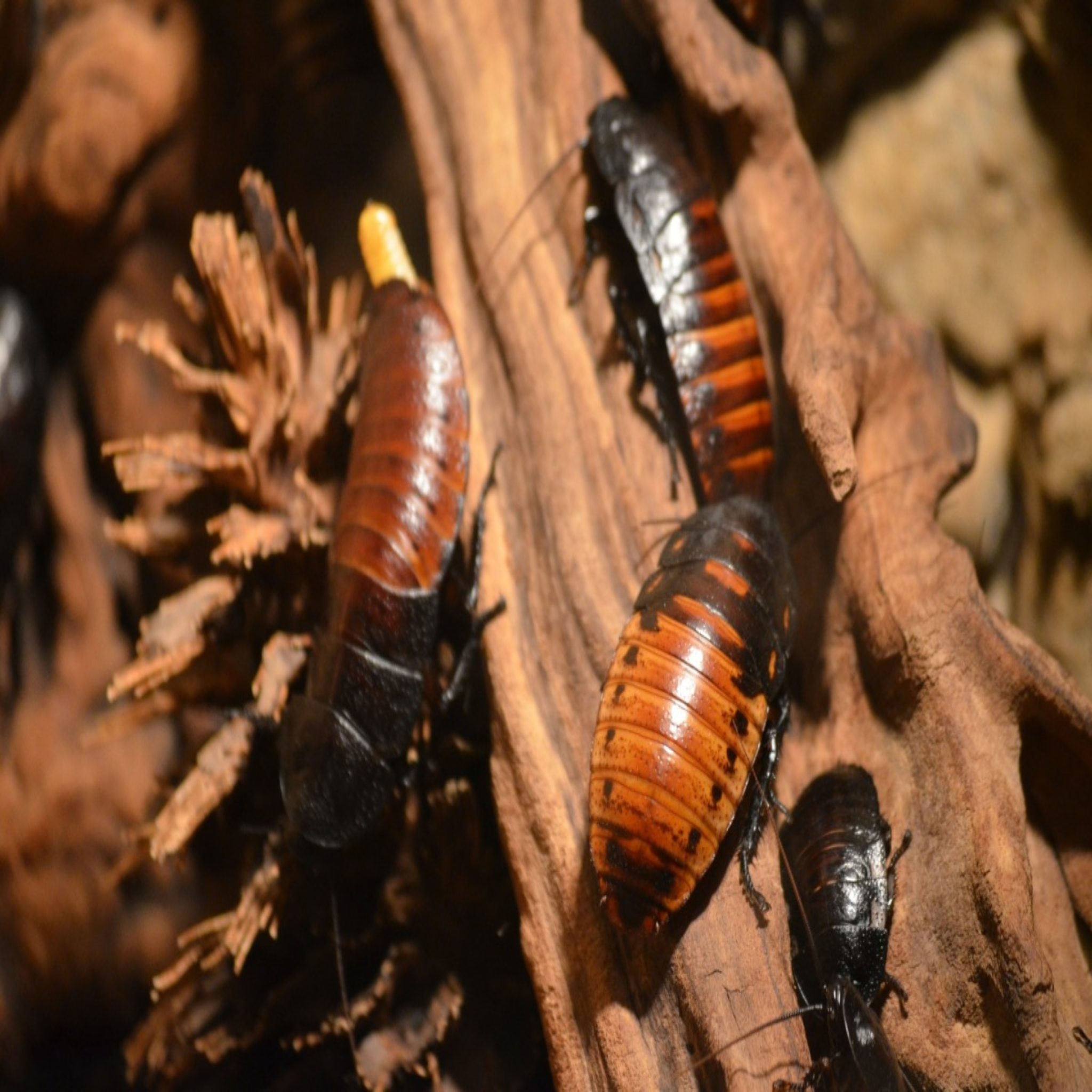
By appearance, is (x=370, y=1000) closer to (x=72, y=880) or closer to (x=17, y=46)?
(x=72, y=880)

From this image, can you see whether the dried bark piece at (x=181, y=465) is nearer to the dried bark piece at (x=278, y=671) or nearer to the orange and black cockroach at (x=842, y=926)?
the dried bark piece at (x=278, y=671)

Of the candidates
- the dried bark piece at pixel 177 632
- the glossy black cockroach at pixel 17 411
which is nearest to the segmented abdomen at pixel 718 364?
the dried bark piece at pixel 177 632

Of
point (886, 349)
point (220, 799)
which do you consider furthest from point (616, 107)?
point (220, 799)

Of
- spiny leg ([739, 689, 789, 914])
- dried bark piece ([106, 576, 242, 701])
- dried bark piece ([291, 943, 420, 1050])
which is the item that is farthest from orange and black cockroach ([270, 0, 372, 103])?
dried bark piece ([291, 943, 420, 1050])

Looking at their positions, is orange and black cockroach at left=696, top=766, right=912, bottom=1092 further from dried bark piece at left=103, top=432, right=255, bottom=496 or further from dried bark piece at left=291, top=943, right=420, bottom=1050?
dried bark piece at left=103, top=432, right=255, bottom=496

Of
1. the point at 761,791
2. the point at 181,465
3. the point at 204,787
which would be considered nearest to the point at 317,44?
the point at 181,465

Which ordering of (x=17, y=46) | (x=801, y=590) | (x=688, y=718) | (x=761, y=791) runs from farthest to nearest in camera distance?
1. (x=17, y=46)
2. (x=801, y=590)
3. (x=761, y=791)
4. (x=688, y=718)
